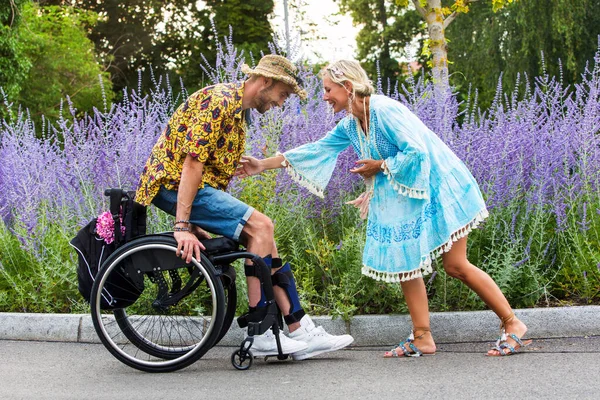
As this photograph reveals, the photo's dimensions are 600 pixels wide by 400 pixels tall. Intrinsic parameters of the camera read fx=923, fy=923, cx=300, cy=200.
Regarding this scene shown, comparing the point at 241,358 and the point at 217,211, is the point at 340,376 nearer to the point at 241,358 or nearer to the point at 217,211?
the point at 241,358

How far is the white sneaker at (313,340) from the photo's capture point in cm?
520

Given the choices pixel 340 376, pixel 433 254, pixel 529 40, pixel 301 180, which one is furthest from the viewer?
pixel 529 40

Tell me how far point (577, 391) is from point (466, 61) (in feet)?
70.0

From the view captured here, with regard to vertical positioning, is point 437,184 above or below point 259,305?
above

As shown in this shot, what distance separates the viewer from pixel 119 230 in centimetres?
507

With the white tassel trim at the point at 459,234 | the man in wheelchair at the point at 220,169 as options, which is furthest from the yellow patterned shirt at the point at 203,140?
the white tassel trim at the point at 459,234

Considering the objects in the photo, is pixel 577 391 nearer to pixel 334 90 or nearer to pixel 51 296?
pixel 334 90

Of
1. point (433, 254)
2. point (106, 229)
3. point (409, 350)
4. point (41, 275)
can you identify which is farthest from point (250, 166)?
point (41, 275)

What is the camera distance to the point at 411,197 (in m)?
5.10

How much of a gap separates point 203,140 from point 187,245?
0.56m

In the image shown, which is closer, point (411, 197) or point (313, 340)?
point (411, 197)

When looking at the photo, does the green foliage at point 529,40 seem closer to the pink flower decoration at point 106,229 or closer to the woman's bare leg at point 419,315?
the woman's bare leg at point 419,315

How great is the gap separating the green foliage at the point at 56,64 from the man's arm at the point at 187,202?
60.8 ft

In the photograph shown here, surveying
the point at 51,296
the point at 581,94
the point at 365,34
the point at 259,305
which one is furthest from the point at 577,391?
the point at 365,34
